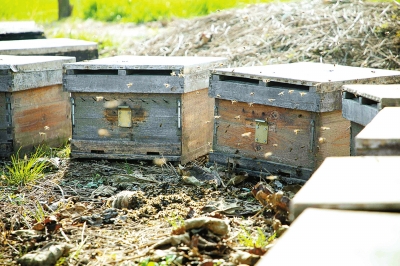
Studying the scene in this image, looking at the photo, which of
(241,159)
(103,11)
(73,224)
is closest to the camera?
(73,224)

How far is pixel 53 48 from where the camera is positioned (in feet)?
22.8

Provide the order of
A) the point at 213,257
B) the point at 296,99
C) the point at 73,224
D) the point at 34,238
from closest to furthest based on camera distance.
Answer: the point at 213,257 < the point at 34,238 < the point at 73,224 < the point at 296,99

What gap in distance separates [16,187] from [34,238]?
4.23 feet

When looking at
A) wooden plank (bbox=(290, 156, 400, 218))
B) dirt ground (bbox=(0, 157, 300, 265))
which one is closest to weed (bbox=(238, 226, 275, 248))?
dirt ground (bbox=(0, 157, 300, 265))

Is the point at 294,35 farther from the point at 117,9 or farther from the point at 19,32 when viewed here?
the point at 117,9

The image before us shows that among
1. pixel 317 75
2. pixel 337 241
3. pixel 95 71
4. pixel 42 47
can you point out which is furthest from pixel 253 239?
pixel 42 47

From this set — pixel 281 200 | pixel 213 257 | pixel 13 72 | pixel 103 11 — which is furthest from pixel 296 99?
pixel 103 11

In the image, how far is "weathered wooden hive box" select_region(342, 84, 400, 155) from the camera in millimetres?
3834

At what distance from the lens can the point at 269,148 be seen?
4.89m

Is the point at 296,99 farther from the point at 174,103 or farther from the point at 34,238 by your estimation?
the point at 34,238

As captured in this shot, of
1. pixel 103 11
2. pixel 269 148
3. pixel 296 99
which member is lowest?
pixel 269 148

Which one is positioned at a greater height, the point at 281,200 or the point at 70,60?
the point at 70,60

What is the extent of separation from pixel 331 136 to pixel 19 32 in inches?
207

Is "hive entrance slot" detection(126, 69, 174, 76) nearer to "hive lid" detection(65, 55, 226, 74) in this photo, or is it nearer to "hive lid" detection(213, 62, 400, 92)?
"hive lid" detection(65, 55, 226, 74)
